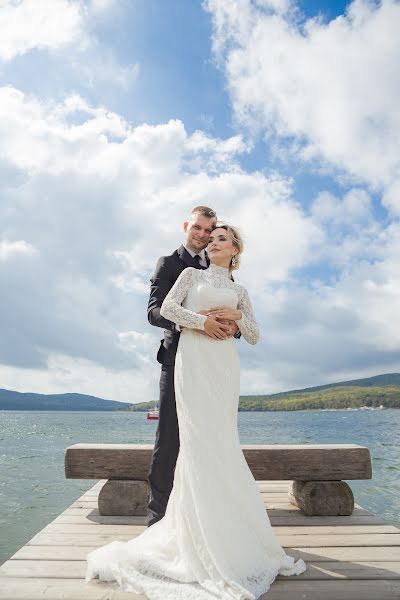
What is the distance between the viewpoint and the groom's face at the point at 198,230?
4.27 m

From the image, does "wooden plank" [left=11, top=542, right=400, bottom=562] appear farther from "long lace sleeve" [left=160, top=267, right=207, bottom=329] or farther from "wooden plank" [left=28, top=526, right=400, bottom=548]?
"long lace sleeve" [left=160, top=267, right=207, bottom=329]

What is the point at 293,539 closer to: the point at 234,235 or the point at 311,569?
the point at 311,569

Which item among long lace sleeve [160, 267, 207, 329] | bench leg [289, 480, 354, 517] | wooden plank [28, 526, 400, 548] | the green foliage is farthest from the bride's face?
the green foliage

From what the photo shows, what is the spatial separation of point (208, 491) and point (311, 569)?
1095mm

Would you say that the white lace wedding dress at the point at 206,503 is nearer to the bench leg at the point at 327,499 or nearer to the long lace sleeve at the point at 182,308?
the long lace sleeve at the point at 182,308

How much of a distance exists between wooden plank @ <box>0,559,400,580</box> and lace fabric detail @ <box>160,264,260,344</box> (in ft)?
6.10

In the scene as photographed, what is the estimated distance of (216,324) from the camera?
3635mm

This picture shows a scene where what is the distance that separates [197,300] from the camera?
12.7ft

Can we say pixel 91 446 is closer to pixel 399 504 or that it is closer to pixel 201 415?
pixel 201 415

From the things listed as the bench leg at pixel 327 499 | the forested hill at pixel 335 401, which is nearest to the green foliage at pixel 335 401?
the forested hill at pixel 335 401

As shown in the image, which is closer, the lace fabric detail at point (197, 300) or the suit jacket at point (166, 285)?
the lace fabric detail at point (197, 300)

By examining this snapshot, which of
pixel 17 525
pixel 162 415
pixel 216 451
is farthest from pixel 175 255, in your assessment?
pixel 17 525

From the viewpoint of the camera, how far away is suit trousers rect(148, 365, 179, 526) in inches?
170

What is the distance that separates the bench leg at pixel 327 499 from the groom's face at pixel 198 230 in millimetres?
3239
